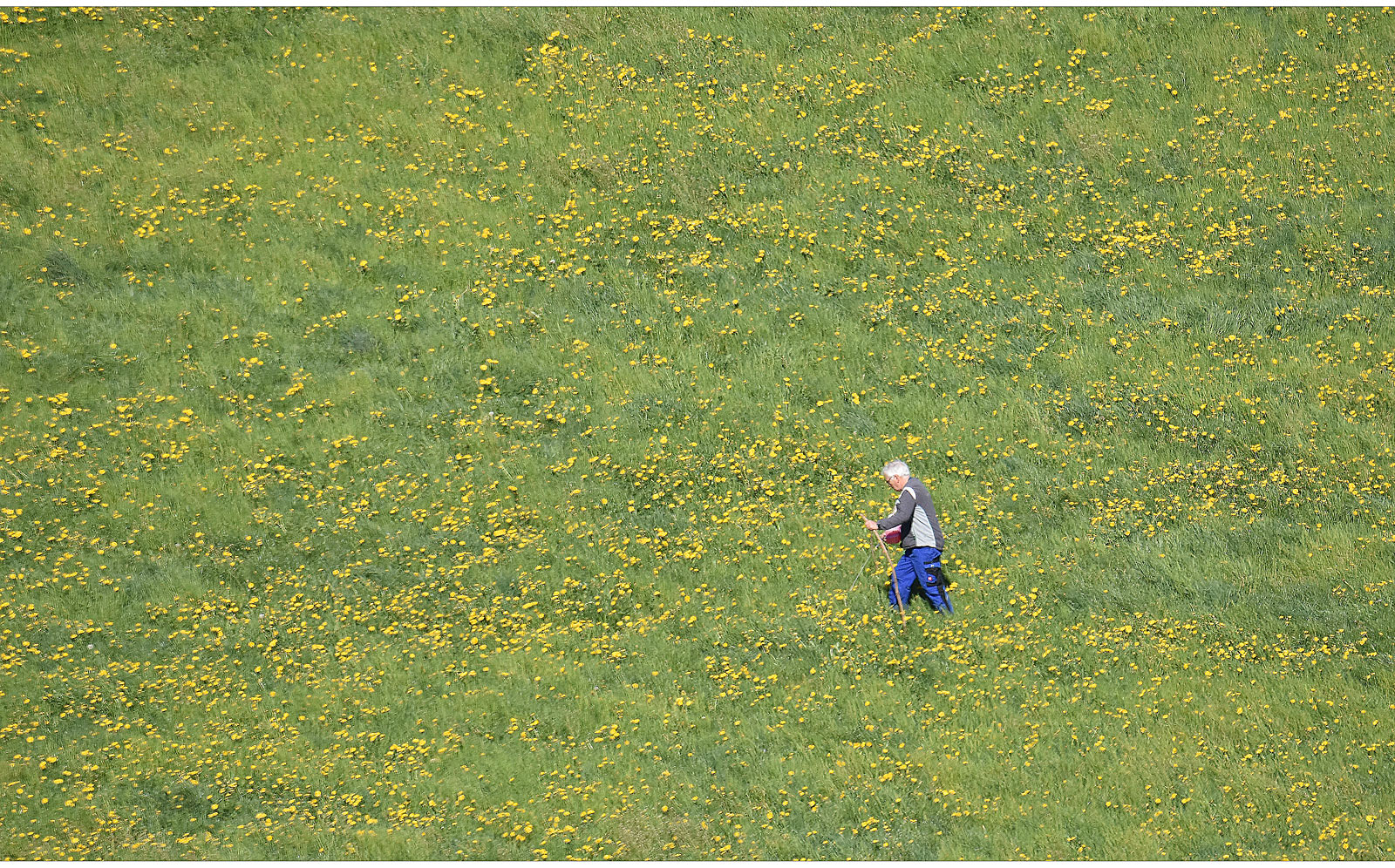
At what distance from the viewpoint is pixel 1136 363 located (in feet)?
58.3

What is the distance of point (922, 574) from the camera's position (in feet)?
47.8

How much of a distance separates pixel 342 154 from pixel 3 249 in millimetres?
5204

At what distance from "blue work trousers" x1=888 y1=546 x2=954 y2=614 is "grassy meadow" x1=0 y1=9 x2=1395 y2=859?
1.10 ft

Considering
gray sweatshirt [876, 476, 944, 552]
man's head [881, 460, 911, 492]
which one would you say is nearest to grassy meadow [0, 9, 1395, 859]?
gray sweatshirt [876, 476, 944, 552]

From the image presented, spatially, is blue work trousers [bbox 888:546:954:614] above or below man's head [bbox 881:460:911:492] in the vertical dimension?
below

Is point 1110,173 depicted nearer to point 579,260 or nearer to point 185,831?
point 579,260

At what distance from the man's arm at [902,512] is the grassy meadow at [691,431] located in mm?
844

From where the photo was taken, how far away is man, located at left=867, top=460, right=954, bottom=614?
571 inches

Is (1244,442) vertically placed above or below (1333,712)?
above

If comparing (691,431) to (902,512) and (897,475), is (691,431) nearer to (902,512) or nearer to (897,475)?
(897,475)

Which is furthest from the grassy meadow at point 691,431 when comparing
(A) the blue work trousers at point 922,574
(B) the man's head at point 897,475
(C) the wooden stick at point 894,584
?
(B) the man's head at point 897,475

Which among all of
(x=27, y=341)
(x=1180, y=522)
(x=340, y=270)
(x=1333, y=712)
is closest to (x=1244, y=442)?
(x=1180, y=522)

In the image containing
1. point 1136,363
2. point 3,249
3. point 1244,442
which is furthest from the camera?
point 3,249

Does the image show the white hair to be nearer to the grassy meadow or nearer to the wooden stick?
the wooden stick
